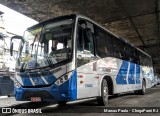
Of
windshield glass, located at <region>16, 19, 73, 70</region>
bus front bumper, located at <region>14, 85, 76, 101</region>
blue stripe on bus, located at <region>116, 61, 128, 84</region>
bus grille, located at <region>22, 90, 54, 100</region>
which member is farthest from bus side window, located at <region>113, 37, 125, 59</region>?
bus grille, located at <region>22, 90, 54, 100</region>

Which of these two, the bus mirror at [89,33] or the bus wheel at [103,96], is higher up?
the bus mirror at [89,33]

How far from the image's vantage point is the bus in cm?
684

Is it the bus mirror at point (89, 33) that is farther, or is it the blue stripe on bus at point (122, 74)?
the blue stripe on bus at point (122, 74)

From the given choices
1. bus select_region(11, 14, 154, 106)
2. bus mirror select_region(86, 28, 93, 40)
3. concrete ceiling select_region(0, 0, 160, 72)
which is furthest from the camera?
concrete ceiling select_region(0, 0, 160, 72)

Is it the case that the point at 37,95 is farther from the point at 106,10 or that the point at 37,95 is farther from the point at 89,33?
the point at 106,10

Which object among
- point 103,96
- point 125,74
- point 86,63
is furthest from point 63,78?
point 125,74

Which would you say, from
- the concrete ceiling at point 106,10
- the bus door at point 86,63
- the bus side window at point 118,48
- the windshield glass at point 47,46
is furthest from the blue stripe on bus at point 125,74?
the windshield glass at point 47,46

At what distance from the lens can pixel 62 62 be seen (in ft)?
22.6

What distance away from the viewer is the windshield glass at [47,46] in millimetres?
7074

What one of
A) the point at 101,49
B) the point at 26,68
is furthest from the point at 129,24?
the point at 26,68

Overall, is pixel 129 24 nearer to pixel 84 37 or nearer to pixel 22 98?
pixel 84 37

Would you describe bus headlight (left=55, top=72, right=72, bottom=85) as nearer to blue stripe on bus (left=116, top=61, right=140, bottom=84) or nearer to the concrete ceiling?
blue stripe on bus (left=116, top=61, right=140, bottom=84)

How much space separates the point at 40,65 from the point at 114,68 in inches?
172

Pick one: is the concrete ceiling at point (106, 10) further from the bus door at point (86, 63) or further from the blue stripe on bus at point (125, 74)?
the bus door at point (86, 63)
